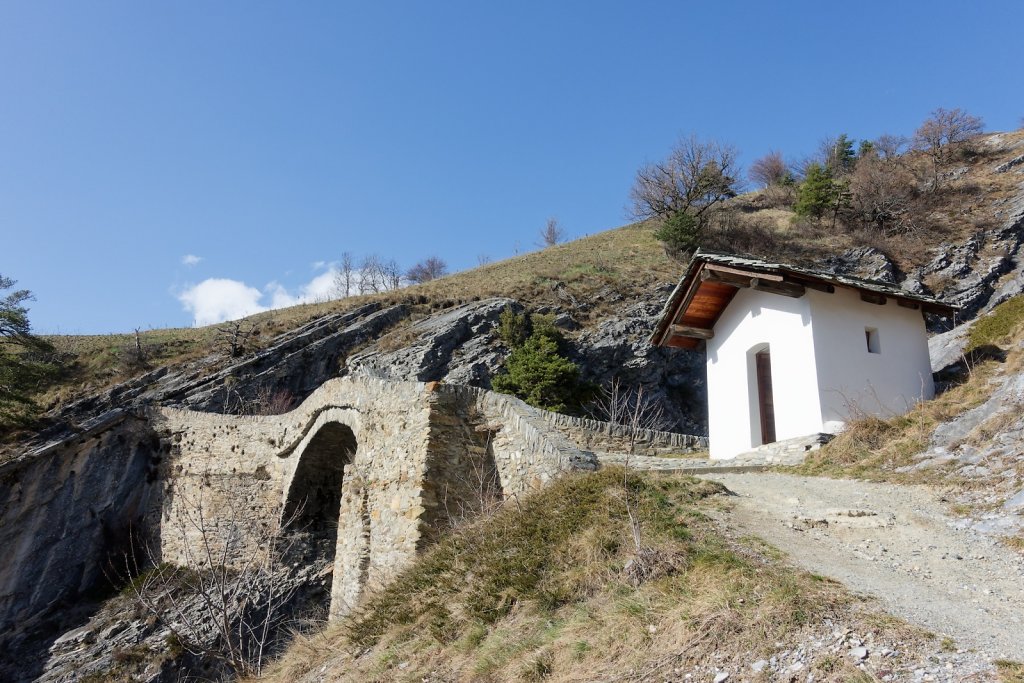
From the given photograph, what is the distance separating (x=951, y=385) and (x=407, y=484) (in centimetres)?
1027

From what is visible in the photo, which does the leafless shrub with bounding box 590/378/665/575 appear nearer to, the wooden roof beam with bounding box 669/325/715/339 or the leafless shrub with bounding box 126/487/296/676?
the wooden roof beam with bounding box 669/325/715/339

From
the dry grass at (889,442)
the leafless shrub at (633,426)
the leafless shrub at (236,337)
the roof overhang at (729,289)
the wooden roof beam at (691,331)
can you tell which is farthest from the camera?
the leafless shrub at (236,337)

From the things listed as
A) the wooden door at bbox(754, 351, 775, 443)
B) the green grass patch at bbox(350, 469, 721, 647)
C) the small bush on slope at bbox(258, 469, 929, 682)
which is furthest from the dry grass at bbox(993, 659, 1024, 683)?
the wooden door at bbox(754, 351, 775, 443)

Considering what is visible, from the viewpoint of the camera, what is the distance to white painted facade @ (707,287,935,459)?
1213 cm

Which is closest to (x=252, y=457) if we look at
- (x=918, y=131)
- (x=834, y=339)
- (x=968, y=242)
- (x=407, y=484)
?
(x=407, y=484)

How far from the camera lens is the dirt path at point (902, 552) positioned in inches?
187

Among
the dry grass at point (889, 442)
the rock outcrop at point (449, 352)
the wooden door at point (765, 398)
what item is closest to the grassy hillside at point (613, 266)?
the rock outcrop at point (449, 352)

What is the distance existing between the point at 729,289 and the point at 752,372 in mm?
1954

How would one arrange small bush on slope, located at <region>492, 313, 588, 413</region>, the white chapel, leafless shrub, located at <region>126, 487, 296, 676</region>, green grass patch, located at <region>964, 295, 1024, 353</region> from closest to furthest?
the white chapel
green grass patch, located at <region>964, 295, 1024, 353</region>
leafless shrub, located at <region>126, 487, 296, 676</region>
small bush on slope, located at <region>492, 313, 588, 413</region>

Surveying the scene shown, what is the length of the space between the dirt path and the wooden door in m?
5.11

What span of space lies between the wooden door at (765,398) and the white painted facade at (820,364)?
29cm

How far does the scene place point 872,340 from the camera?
1311 cm

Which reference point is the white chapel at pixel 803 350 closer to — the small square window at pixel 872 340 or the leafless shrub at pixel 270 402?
the small square window at pixel 872 340

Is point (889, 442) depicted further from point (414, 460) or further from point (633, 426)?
point (414, 460)
